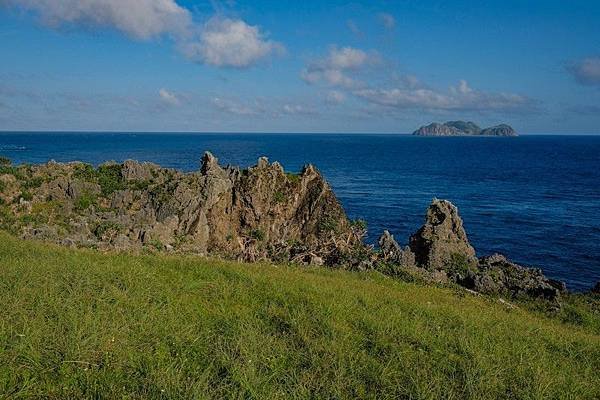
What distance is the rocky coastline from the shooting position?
29.2 metres

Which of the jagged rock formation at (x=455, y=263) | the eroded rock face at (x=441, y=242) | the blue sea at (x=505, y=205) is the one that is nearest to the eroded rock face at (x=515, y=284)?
the jagged rock formation at (x=455, y=263)

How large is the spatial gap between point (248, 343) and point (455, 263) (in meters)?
26.0

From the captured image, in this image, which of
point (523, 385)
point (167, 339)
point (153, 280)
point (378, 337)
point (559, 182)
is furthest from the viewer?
point (559, 182)

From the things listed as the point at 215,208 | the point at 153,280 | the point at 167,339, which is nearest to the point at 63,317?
the point at 167,339

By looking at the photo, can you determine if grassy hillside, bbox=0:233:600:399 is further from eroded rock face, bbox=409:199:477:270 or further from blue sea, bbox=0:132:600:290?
blue sea, bbox=0:132:600:290

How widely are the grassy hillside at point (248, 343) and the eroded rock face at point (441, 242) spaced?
1794cm

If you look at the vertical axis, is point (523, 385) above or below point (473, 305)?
above

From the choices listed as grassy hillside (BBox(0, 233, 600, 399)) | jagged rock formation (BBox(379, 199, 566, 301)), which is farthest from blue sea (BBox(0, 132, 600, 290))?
grassy hillside (BBox(0, 233, 600, 399))

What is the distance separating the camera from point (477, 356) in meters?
11.2

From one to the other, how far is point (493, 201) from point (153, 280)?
77.9 metres

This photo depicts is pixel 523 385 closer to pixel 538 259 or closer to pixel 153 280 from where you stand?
pixel 153 280

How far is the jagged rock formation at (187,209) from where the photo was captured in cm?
3312

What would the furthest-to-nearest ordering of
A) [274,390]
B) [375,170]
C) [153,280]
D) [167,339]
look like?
[375,170]
[153,280]
[167,339]
[274,390]

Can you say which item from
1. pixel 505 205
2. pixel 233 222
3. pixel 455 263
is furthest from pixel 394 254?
pixel 505 205
